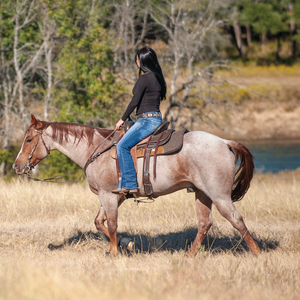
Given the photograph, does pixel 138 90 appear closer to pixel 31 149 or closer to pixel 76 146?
pixel 76 146

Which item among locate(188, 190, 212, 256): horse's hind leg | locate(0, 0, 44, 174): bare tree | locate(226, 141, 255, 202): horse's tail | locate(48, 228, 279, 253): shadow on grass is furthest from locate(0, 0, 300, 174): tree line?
locate(226, 141, 255, 202): horse's tail

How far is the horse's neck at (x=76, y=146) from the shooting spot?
5.86 meters

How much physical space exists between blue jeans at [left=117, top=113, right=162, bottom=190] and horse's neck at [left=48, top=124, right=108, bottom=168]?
0.64 metres

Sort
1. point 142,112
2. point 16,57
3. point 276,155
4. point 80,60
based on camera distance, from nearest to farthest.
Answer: point 142,112 → point 80,60 → point 16,57 → point 276,155

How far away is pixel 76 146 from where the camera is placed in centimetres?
591

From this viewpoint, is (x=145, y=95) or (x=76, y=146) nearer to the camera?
(x=145, y=95)

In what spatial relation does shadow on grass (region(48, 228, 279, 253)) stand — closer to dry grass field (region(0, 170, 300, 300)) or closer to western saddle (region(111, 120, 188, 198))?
dry grass field (region(0, 170, 300, 300))

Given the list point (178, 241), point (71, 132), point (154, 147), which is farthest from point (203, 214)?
point (71, 132)

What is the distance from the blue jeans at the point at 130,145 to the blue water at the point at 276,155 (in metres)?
15.4

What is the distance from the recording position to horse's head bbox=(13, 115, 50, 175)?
5.83m

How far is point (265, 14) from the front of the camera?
46.2 m

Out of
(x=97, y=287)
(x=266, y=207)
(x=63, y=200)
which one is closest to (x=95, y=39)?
(x=63, y=200)

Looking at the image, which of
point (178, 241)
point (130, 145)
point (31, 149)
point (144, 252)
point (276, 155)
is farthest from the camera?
point (276, 155)

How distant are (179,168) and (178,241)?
6.30ft
